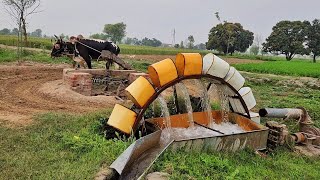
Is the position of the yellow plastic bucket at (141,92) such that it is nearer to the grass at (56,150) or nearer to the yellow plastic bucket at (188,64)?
the yellow plastic bucket at (188,64)

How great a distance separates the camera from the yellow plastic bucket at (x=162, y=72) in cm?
673

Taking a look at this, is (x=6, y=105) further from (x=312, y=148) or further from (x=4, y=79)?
(x=312, y=148)

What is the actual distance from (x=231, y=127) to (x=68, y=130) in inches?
157

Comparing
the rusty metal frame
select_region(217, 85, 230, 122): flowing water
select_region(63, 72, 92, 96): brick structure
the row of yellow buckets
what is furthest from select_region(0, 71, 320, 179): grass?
select_region(63, 72, 92, 96): brick structure

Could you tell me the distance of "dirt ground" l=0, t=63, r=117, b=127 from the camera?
8.08 metres

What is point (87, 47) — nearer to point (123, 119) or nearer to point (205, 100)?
point (205, 100)

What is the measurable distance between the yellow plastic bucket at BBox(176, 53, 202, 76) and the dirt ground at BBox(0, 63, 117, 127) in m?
3.22

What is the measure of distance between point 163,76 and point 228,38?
5774cm

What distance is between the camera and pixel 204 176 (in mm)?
5371

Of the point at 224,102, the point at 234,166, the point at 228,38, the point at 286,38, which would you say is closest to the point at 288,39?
the point at 286,38

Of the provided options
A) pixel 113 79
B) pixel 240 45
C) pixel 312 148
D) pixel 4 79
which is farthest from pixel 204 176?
pixel 240 45

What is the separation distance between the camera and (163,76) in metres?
6.79

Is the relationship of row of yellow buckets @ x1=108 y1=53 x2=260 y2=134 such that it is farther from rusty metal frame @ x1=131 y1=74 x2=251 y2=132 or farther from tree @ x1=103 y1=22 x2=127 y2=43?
tree @ x1=103 y1=22 x2=127 y2=43

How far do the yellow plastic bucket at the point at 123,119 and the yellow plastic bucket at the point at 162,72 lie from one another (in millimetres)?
799
